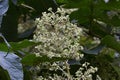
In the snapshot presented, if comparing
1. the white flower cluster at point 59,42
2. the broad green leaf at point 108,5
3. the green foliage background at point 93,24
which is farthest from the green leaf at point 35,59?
the broad green leaf at point 108,5

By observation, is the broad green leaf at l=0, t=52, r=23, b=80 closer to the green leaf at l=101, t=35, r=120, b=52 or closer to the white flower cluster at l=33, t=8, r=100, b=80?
the white flower cluster at l=33, t=8, r=100, b=80

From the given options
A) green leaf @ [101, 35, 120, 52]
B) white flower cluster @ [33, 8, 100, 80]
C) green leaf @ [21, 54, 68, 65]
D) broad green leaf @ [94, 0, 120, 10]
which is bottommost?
green leaf @ [101, 35, 120, 52]

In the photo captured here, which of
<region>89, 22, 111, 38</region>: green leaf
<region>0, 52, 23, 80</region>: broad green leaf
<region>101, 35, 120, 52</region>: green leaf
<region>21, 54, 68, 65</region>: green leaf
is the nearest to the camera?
<region>0, 52, 23, 80</region>: broad green leaf

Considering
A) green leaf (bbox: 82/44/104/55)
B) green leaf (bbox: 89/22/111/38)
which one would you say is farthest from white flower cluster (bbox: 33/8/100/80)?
green leaf (bbox: 89/22/111/38)

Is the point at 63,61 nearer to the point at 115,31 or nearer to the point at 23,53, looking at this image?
the point at 23,53

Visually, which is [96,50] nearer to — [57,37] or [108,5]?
[108,5]

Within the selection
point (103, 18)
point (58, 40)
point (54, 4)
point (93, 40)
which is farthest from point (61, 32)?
point (93, 40)

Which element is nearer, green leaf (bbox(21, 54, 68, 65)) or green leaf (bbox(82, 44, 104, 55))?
green leaf (bbox(21, 54, 68, 65))

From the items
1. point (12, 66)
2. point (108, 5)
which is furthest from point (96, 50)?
point (12, 66)

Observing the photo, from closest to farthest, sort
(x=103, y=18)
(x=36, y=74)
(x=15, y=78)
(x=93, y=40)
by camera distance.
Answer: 1. (x=15, y=78)
2. (x=36, y=74)
3. (x=103, y=18)
4. (x=93, y=40)
